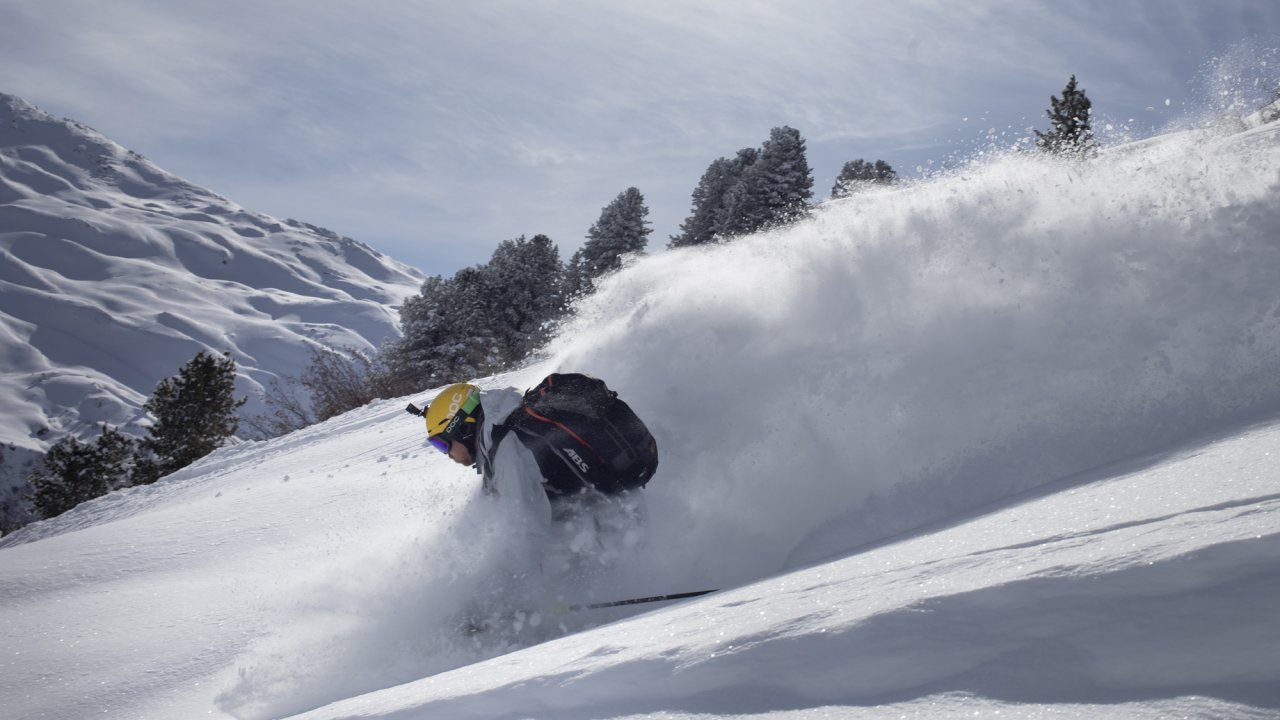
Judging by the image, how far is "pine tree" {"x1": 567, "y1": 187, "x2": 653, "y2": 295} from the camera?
120 ft

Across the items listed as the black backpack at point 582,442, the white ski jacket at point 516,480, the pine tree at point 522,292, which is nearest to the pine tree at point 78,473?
the pine tree at point 522,292

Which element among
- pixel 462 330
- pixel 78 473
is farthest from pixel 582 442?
pixel 78 473

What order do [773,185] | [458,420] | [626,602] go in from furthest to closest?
[773,185], [458,420], [626,602]

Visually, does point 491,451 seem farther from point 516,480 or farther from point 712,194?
point 712,194

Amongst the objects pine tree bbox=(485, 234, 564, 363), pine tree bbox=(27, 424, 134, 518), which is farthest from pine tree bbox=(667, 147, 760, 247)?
pine tree bbox=(27, 424, 134, 518)

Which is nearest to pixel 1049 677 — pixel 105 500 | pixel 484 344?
pixel 105 500

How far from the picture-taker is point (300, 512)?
730cm

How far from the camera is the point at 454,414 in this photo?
17.0 feet

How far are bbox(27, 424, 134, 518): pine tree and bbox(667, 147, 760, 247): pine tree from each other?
32.9m

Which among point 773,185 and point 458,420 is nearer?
point 458,420

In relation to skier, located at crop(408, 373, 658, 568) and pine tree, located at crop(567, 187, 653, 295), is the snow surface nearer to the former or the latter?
skier, located at crop(408, 373, 658, 568)

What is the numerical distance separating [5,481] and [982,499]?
147690mm

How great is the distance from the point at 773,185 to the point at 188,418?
2981cm

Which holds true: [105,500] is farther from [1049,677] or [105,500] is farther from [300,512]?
[1049,677]
